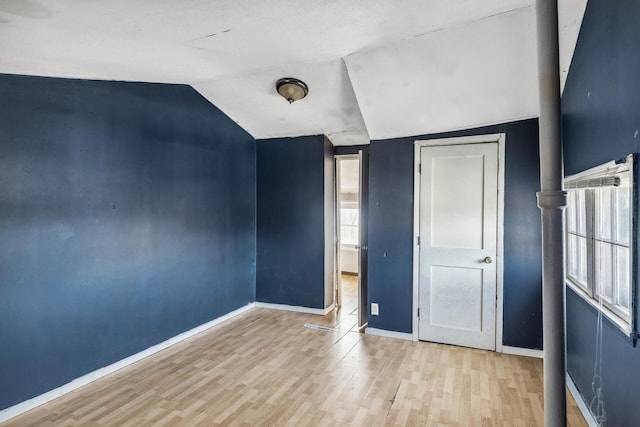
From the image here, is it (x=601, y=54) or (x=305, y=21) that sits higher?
(x=305, y=21)

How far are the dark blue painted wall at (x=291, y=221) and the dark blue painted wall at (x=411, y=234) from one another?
0.91 meters

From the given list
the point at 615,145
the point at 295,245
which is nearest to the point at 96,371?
the point at 295,245

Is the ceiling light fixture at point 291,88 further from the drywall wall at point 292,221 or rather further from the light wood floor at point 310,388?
the light wood floor at point 310,388

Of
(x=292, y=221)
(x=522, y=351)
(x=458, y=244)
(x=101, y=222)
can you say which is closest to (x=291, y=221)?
(x=292, y=221)

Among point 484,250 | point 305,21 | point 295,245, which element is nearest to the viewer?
point 305,21

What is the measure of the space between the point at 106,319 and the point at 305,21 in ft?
8.97

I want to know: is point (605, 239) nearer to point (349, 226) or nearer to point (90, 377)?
point (90, 377)

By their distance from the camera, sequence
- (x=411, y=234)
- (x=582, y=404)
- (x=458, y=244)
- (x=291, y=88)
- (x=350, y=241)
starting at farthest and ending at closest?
(x=350, y=241), (x=411, y=234), (x=458, y=244), (x=291, y=88), (x=582, y=404)

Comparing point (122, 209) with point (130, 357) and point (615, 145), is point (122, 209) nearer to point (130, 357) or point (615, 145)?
point (130, 357)

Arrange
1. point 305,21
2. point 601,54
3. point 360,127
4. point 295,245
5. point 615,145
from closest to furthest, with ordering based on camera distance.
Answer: point 615,145 → point 601,54 → point 305,21 → point 360,127 → point 295,245

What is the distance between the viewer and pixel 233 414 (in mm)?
2361

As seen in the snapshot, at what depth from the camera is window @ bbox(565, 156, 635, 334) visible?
5.37ft

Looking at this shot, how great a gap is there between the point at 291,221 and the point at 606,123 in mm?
3447

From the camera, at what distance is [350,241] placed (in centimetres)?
720
